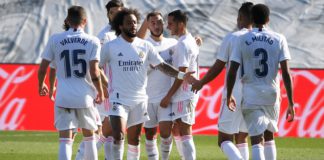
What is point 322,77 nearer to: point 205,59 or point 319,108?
point 319,108

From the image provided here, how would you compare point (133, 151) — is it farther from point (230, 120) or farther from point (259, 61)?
point (259, 61)

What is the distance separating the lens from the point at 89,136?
10.1m

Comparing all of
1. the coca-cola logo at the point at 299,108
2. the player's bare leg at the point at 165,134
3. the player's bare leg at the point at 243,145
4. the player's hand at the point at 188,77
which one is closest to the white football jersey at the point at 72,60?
the player's hand at the point at 188,77

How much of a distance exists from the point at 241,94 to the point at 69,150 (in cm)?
186

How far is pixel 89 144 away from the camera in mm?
10156

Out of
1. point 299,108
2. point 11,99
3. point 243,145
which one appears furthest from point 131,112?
point 11,99

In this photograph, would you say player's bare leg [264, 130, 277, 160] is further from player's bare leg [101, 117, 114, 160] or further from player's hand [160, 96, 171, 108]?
player's bare leg [101, 117, 114, 160]

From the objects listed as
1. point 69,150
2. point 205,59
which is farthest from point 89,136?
point 205,59

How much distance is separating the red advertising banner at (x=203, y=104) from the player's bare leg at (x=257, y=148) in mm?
8259

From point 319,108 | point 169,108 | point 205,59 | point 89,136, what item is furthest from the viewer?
point 205,59

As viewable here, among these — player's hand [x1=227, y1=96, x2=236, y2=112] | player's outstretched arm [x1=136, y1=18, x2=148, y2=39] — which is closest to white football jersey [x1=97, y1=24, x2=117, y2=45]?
player's outstretched arm [x1=136, y1=18, x2=148, y2=39]

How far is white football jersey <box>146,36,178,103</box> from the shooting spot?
11.0 m

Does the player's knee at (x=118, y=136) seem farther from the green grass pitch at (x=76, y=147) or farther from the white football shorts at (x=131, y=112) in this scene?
the green grass pitch at (x=76, y=147)

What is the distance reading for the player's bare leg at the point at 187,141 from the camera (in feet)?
35.8
